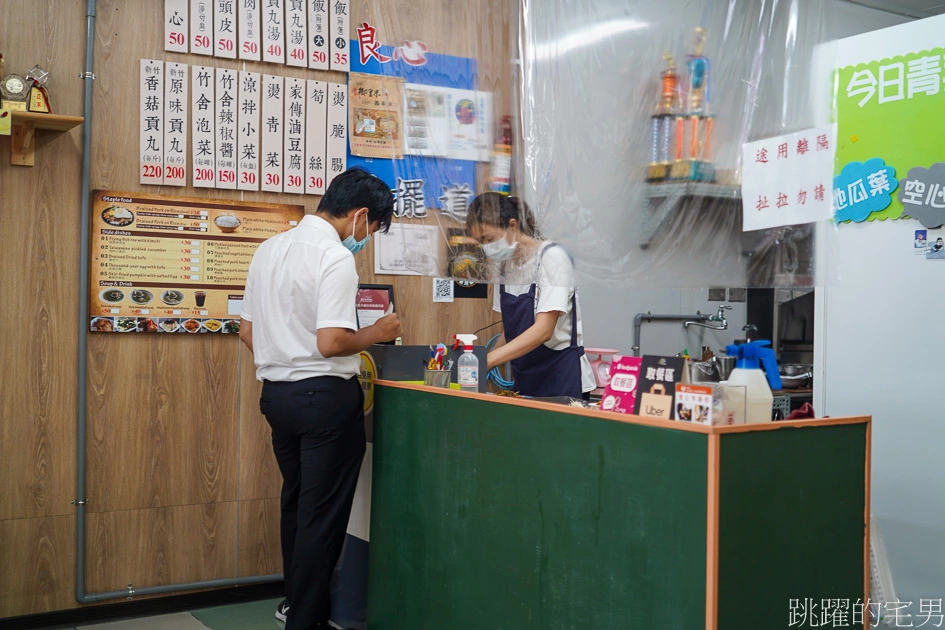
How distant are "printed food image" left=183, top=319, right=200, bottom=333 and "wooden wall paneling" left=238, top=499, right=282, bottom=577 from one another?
0.76 metres

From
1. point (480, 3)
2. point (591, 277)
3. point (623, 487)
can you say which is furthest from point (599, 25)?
point (623, 487)

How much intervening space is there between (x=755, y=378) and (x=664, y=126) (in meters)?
0.76

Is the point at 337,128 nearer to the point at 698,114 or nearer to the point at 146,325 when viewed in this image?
the point at 146,325

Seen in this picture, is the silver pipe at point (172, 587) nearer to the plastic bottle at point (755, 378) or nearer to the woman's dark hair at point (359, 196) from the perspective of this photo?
the woman's dark hair at point (359, 196)

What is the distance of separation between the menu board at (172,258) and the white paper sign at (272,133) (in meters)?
0.11

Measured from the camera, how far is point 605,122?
2.21 meters

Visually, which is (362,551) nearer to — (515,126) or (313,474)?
(313,474)

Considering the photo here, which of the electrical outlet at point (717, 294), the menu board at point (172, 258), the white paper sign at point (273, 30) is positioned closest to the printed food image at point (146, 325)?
the menu board at point (172, 258)

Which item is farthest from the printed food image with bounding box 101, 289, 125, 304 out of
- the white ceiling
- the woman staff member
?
the white ceiling

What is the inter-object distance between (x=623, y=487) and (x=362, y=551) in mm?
Answer: 1459

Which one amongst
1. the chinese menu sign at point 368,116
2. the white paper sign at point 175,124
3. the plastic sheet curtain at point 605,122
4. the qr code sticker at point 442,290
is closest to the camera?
the plastic sheet curtain at point 605,122

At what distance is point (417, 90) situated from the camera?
232 centimetres

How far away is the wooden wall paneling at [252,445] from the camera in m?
3.45

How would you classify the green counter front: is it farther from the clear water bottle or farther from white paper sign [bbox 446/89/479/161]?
white paper sign [bbox 446/89/479/161]
